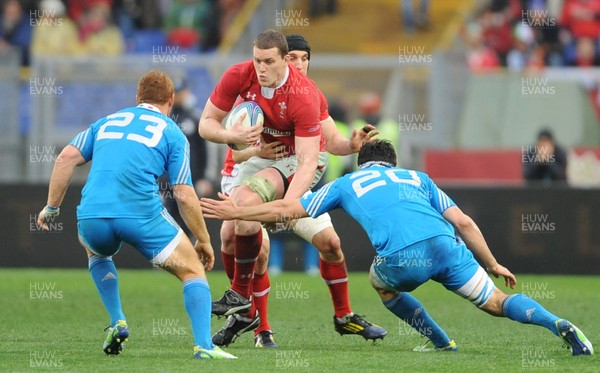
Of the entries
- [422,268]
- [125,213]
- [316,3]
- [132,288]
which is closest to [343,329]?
[422,268]

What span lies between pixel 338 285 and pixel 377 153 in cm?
164

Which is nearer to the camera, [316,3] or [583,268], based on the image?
[583,268]

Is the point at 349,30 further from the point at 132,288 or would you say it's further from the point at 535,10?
the point at 132,288

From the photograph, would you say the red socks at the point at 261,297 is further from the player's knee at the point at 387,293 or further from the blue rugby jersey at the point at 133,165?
the blue rugby jersey at the point at 133,165

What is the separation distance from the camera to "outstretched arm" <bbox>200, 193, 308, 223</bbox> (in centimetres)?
868

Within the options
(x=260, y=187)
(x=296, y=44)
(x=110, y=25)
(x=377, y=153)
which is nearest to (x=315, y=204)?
(x=377, y=153)

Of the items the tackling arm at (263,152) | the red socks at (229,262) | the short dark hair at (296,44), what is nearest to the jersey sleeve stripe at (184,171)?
the tackling arm at (263,152)

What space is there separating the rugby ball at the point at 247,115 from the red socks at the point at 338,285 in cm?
129

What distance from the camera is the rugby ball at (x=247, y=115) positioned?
32.2 ft

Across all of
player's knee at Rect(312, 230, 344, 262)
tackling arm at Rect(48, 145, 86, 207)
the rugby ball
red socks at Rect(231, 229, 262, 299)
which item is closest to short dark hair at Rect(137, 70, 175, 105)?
tackling arm at Rect(48, 145, 86, 207)

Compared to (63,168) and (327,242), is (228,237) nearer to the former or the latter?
(327,242)

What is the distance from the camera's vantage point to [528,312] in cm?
860

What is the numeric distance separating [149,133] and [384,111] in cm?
Result: 1147

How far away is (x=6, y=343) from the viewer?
960 cm
